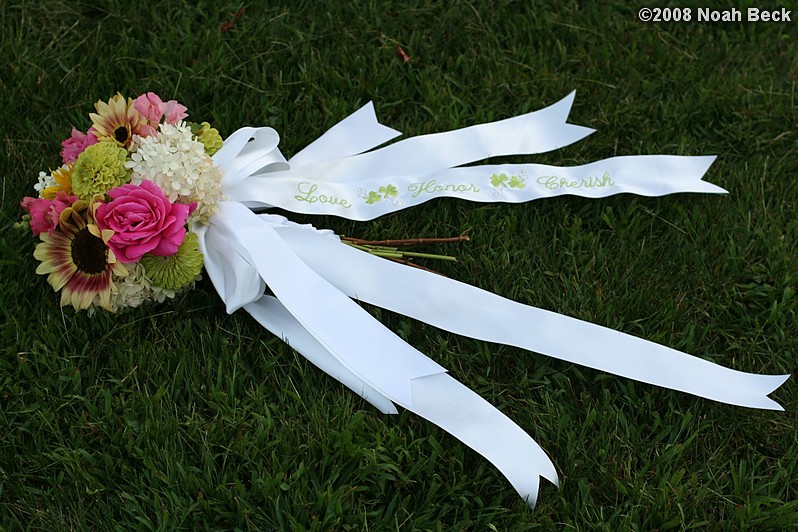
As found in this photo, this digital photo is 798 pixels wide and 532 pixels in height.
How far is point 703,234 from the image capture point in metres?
2.29

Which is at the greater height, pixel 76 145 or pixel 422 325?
pixel 76 145

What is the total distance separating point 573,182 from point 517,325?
0.55 meters

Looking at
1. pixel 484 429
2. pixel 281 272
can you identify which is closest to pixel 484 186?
pixel 281 272

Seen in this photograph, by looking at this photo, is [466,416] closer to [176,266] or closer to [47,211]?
[176,266]

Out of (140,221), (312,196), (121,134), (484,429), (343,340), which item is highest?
(121,134)

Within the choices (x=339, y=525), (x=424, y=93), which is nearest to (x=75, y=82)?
(x=424, y=93)

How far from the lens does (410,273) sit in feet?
6.77

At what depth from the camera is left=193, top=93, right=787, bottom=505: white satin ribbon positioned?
187 cm

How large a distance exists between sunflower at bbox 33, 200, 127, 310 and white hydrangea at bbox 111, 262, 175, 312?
0.04 m

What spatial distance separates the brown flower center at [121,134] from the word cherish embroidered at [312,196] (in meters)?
0.44

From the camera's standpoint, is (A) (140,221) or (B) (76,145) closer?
(A) (140,221)

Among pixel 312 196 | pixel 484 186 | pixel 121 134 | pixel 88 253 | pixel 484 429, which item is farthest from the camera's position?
pixel 484 186

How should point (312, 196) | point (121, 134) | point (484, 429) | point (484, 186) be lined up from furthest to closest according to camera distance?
point (484, 186), point (312, 196), point (121, 134), point (484, 429)

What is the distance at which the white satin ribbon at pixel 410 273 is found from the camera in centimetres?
187
